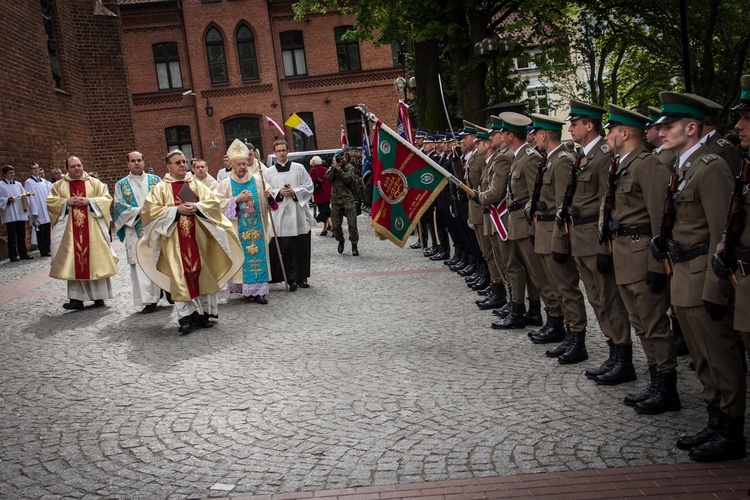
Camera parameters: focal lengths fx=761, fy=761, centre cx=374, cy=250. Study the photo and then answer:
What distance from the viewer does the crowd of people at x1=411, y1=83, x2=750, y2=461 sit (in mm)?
4355

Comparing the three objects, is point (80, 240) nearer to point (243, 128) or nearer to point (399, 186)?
point (399, 186)

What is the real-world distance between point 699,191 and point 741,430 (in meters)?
1.41

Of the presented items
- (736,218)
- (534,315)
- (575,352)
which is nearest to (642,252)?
(736,218)

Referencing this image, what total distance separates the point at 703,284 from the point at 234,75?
124 ft

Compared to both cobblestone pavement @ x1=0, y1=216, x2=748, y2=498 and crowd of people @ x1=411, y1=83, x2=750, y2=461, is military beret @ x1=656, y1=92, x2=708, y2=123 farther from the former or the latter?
cobblestone pavement @ x1=0, y1=216, x2=748, y2=498

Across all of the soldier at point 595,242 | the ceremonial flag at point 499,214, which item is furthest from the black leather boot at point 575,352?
the ceremonial flag at point 499,214

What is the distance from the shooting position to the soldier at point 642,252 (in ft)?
16.8

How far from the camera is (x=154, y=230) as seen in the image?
912 centimetres

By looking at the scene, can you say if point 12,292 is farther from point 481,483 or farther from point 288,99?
point 288,99

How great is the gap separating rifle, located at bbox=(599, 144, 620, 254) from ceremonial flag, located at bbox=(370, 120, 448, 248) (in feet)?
9.69

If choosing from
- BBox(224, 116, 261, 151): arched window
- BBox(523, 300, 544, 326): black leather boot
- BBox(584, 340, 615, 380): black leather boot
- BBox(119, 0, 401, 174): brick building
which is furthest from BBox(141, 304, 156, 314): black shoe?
BBox(224, 116, 261, 151): arched window

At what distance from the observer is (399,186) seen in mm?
8438

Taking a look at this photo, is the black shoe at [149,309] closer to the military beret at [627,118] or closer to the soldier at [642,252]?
the soldier at [642,252]

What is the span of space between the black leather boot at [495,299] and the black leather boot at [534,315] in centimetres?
93
